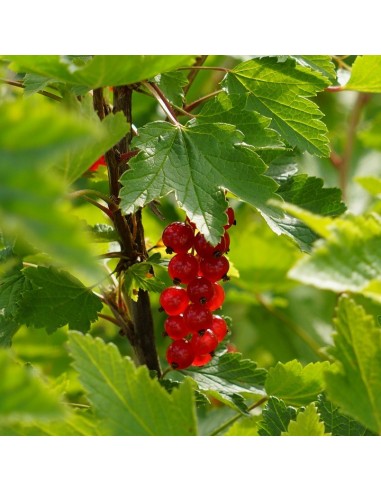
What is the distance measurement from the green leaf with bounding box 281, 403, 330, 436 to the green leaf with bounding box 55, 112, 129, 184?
1.27 ft

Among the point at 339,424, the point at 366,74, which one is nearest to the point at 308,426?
the point at 339,424

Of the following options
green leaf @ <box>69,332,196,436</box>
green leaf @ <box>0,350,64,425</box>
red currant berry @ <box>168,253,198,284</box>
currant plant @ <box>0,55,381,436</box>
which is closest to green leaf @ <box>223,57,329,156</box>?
currant plant @ <box>0,55,381,436</box>

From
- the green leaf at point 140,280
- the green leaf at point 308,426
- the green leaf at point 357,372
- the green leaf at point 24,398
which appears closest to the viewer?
the green leaf at point 24,398

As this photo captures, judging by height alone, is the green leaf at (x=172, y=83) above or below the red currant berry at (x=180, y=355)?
above

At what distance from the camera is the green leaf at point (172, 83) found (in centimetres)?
118

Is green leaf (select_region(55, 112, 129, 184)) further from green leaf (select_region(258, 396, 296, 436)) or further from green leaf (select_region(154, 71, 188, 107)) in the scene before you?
green leaf (select_region(258, 396, 296, 436))

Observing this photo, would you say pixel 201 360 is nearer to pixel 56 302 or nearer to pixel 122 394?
pixel 56 302

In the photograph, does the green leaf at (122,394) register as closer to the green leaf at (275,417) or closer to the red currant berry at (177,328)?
the green leaf at (275,417)

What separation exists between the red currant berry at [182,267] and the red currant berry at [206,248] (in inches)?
0.8

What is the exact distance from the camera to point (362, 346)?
72cm

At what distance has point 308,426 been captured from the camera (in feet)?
2.93

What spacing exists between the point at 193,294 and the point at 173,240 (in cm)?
10

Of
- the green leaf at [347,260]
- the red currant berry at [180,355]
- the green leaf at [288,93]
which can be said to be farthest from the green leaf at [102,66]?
the red currant berry at [180,355]

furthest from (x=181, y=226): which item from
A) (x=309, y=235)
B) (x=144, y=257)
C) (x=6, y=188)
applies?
(x=6, y=188)
